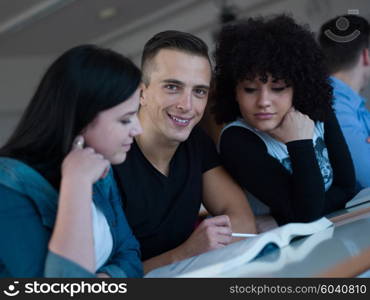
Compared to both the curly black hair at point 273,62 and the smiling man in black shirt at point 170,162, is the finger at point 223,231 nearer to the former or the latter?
the smiling man in black shirt at point 170,162

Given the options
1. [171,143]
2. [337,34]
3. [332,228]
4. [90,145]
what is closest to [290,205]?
[332,228]

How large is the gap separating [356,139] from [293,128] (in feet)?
1.71

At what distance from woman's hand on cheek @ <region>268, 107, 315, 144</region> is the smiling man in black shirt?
0.21 metres

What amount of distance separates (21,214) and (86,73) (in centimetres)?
25

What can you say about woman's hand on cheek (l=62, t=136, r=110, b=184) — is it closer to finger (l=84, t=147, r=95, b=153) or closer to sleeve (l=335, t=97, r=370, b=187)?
finger (l=84, t=147, r=95, b=153)

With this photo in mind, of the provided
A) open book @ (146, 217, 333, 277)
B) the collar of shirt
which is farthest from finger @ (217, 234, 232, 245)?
the collar of shirt

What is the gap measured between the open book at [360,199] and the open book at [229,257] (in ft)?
1.84

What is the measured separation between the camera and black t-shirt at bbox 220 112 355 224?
1.31 m

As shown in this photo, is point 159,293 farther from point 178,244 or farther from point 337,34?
point 337,34

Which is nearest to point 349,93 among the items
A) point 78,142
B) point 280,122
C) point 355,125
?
point 355,125

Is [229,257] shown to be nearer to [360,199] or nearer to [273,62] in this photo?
[273,62]

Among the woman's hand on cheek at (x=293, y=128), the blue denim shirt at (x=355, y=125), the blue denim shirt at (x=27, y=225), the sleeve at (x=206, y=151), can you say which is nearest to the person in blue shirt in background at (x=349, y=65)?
the blue denim shirt at (x=355, y=125)

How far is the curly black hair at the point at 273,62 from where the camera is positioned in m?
1.38

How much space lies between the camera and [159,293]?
0.75m
